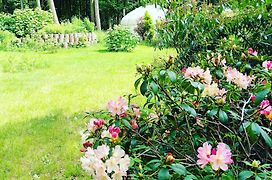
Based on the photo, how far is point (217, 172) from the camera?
3.35ft

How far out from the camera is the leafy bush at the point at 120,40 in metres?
10.6

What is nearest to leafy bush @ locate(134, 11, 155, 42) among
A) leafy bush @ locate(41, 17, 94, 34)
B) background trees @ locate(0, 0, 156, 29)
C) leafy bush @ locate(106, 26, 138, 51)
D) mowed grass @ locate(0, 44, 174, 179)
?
leafy bush @ locate(41, 17, 94, 34)

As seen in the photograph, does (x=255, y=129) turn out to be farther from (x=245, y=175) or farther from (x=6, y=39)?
(x=6, y=39)

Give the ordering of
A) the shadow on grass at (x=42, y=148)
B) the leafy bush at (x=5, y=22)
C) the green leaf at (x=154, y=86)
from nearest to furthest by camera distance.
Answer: the green leaf at (x=154, y=86)
the shadow on grass at (x=42, y=148)
the leafy bush at (x=5, y=22)

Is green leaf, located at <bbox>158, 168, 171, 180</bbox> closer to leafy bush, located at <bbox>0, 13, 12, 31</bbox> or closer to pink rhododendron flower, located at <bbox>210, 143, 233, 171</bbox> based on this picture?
pink rhododendron flower, located at <bbox>210, 143, 233, 171</bbox>

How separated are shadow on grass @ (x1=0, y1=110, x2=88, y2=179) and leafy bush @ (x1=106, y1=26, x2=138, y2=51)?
638 centimetres

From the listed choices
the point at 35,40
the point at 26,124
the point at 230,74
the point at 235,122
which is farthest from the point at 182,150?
the point at 35,40

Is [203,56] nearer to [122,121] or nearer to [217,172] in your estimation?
[122,121]

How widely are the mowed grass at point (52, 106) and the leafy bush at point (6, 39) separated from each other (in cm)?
184

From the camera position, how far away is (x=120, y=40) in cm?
1058

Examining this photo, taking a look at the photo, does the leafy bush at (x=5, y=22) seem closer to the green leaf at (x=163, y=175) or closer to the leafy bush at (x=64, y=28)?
the leafy bush at (x=64, y=28)

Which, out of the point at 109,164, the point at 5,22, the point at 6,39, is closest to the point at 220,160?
the point at 109,164

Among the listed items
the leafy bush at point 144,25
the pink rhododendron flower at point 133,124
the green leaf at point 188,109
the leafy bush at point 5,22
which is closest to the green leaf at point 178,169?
the green leaf at point 188,109

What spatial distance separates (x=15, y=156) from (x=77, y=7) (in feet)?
71.3
